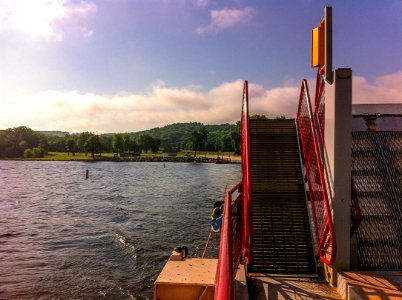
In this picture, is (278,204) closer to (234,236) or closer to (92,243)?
(234,236)

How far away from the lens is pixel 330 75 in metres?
7.65

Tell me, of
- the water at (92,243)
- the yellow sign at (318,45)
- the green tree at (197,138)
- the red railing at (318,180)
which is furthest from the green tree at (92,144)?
the yellow sign at (318,45)

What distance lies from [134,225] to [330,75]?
21889 mm

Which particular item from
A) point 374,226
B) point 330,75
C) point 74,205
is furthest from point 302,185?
point 74,205

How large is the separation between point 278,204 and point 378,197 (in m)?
2.49

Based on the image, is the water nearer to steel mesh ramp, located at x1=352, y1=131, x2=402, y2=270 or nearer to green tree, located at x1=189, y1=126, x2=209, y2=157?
steel mesh ramp, located at x1=352, y1=131, x2=402, y2=270

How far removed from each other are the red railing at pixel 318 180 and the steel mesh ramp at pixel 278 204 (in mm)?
455

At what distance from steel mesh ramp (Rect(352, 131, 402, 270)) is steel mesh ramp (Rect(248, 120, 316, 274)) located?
1.38 metres

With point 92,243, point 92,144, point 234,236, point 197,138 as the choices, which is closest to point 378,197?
point 234,236

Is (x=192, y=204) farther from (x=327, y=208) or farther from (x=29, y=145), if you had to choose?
(x=29, y=145)

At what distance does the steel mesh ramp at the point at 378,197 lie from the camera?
7609 mm

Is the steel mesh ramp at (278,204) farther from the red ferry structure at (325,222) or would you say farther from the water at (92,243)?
the water at (92,243)

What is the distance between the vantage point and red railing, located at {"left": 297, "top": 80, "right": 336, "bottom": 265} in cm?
748

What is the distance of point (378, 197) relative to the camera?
8.38m
